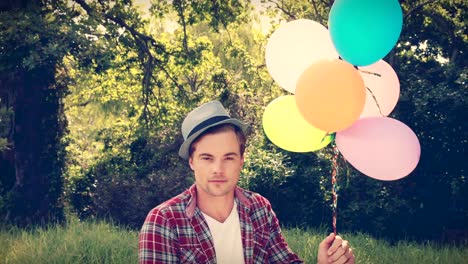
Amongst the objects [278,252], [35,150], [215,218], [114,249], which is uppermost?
[35,150]

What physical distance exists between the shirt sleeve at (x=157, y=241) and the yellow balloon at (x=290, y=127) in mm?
1045

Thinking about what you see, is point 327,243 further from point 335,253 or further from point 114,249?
point 114,249

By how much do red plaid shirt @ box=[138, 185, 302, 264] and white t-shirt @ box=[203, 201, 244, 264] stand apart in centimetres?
3

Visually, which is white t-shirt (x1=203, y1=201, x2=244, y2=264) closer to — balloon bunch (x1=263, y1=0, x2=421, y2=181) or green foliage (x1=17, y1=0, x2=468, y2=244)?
balloon bunch (x1=263, y1=0, x2=421, y2=181)

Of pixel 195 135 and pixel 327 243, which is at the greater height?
Answer: pixel 195 135

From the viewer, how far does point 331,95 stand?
2656 mm

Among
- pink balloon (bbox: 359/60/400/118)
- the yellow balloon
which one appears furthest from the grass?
pink balloon (bbox: 359/60/400/118)

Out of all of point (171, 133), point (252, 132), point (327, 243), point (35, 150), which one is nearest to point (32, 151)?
point (35, 150)

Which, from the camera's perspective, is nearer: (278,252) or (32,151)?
(278,252)

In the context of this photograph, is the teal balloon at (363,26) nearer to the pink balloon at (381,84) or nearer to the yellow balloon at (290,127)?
the pink balloon at (381,84)

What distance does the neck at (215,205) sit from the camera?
2563 mm

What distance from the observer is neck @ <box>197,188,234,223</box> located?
2563 mm

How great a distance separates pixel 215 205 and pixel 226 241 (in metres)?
0.20

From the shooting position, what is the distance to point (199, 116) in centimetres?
259
